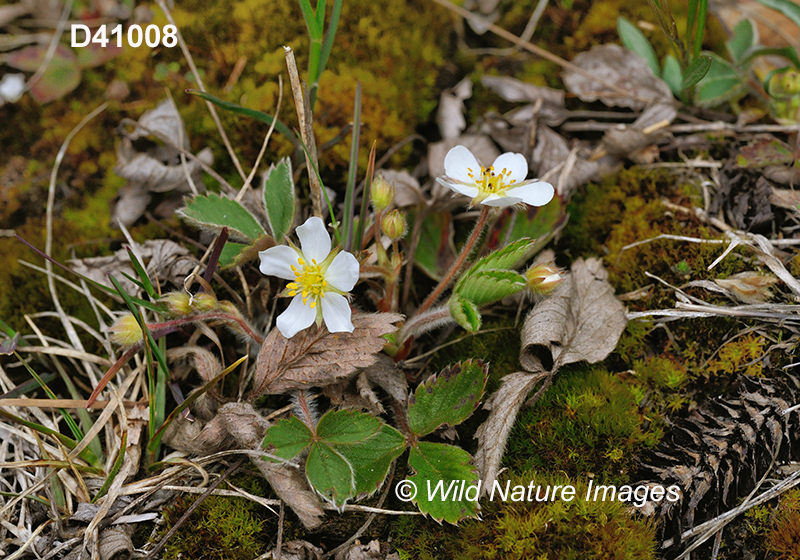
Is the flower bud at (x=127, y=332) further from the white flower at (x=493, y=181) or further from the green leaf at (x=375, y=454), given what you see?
the white flower at (x=493, y=181)

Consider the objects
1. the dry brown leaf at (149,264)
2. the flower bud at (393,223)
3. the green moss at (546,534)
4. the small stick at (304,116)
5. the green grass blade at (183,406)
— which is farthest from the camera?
the dry brown leaf at (149,264)

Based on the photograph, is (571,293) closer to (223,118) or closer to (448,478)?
(448,478)

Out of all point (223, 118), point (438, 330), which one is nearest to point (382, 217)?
point (438, 330)

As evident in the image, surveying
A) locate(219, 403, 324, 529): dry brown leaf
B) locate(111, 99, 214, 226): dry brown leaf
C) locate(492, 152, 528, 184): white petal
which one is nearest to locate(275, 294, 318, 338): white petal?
locate(219, 403, 324, 529): dry brown leaf

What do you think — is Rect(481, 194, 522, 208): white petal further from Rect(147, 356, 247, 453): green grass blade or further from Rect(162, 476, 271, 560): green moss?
Rect(162, 476, 271, 560): green moss

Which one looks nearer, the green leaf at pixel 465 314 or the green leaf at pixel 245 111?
the green leaf at pixel 465 314

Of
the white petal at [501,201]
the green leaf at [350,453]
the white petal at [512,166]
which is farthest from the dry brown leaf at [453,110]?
the green leaf at [350,453]
